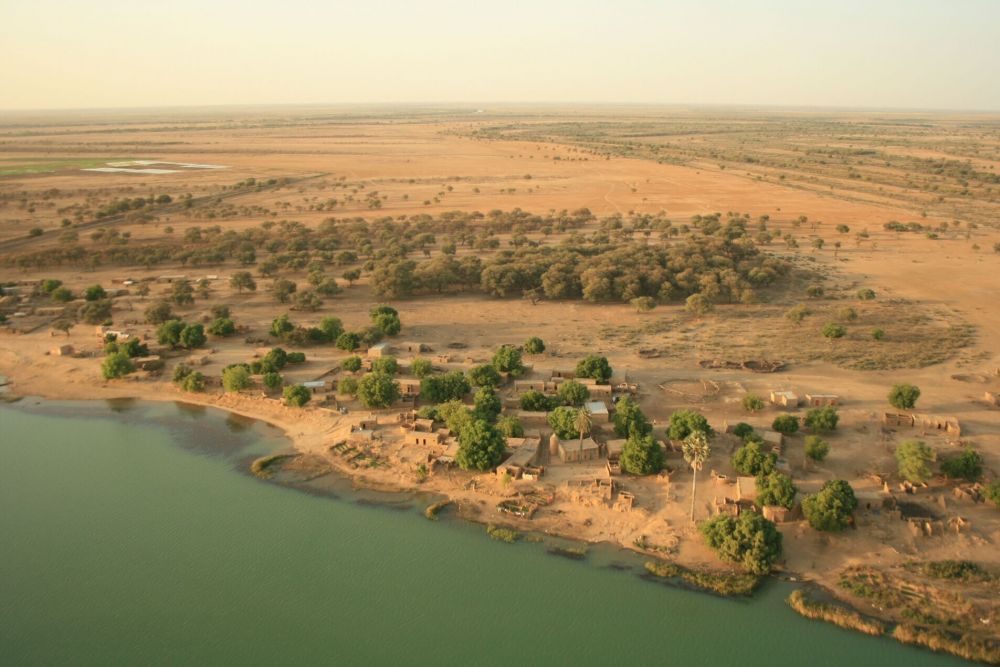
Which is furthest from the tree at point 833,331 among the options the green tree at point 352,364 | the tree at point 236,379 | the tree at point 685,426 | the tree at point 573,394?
the tree at point 236,379

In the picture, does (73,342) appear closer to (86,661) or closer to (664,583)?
(86,661)

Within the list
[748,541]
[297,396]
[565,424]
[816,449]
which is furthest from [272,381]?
[816,449]

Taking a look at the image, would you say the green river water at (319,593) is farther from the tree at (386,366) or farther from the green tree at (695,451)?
the tree at (386,366)

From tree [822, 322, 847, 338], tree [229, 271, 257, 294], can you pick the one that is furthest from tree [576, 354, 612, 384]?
tree [229, 271, 257, 294]

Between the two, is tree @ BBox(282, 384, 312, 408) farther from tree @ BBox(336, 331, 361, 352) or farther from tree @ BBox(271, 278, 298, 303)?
tree @ BBox(271, 278, 298, 303)

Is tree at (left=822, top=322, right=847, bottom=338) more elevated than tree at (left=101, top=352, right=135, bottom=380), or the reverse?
tree at (left=822, top=322, right=847, bottom=338)

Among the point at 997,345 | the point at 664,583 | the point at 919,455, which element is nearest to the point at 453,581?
the point at 664,583
